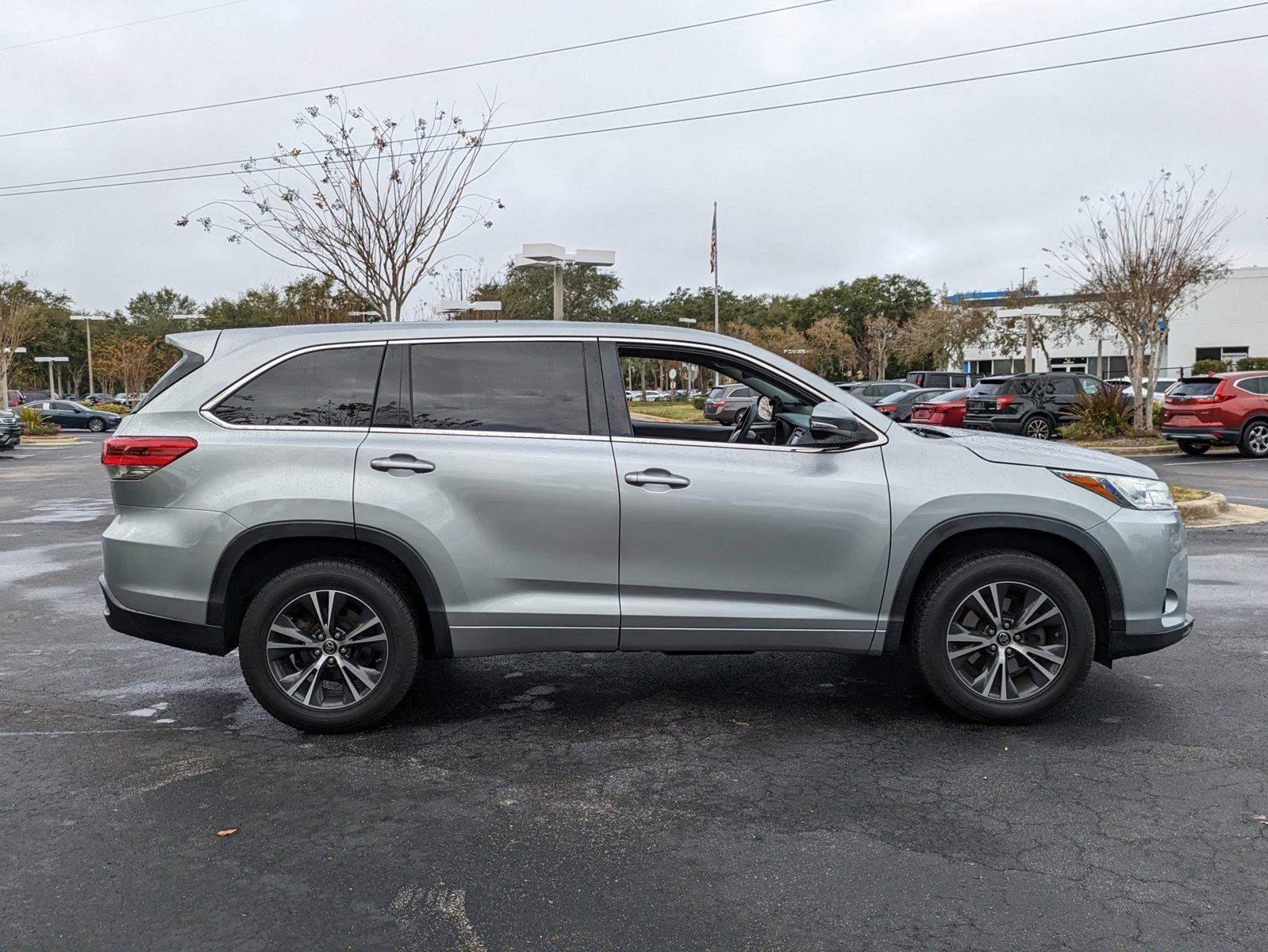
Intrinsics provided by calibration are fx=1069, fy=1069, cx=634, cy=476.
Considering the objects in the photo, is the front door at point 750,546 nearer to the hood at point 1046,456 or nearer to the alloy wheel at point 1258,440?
the hood at point 1046,456

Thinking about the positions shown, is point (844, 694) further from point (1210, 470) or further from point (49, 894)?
point (1210, 470)

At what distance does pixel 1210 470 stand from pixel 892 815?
1672 cm

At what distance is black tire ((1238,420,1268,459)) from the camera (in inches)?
803

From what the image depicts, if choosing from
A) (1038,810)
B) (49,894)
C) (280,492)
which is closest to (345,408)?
(280,492)

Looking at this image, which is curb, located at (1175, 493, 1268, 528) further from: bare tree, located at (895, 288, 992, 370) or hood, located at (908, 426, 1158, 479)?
bare tree, located at (895, 288, 992, 370)

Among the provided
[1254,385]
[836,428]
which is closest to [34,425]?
[1254,385]

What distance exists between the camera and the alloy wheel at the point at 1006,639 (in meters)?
4.76

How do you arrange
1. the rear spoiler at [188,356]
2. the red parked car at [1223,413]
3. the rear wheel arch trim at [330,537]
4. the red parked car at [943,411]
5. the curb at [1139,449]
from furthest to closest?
the red parked car at [943,411], the curb at [1139,449], the red parked car at [1223,413], the rear spoiler at [188,356], the rear wheel arch trim at [330,537]

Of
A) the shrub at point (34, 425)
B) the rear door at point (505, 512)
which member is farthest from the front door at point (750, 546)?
the shrub at point (34, 425)

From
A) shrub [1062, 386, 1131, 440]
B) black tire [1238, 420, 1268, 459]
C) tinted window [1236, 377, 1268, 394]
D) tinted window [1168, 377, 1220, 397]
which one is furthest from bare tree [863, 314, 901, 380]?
black tire [1238, 420, 1268, 459]

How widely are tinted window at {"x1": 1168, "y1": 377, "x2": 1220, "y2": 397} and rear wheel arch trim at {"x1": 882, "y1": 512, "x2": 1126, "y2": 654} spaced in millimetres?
18181

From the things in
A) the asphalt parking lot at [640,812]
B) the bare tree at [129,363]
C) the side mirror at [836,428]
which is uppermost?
the bare tree at [129,363]

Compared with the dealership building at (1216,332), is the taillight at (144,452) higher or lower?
lower

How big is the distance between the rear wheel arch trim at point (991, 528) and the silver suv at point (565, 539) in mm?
10
